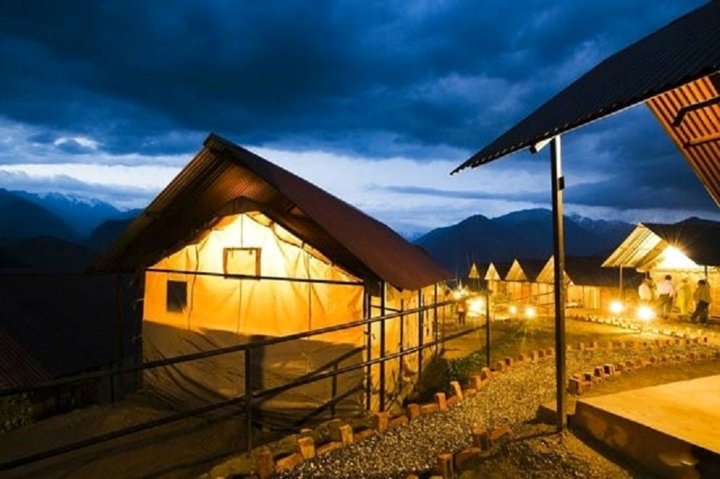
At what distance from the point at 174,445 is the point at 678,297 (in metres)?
23.9

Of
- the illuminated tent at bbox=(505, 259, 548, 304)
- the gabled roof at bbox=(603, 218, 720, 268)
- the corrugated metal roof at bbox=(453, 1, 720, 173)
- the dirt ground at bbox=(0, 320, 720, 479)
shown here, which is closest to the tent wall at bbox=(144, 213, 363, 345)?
the dirt ground at bbox=(0, 320, 720, 479)

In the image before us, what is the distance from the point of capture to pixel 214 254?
9.85 m

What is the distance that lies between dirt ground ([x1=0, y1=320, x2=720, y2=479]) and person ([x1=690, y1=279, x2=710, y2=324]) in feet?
39.7

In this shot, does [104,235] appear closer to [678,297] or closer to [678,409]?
[678,297]

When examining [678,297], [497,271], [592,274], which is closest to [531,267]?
[497,271]

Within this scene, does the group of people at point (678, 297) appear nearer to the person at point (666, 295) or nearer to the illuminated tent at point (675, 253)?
the person at point (666, 295)

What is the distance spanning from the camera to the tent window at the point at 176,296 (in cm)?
1024

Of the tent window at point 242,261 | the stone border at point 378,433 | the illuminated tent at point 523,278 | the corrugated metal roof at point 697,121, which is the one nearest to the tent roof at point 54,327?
the tent window at point 242,261

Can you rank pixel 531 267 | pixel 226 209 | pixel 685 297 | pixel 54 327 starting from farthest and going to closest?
pixel 531 267, pixel 685 297, pixel 54 327, pixel 226 209

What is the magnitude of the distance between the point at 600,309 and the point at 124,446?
30073 mm

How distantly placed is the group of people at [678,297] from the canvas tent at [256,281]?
48.3 ft

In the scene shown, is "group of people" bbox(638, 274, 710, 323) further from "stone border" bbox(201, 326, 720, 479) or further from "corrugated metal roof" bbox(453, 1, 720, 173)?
"corrugated metal roof" bbox(453, 1, 720, 173)

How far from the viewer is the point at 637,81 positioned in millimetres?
3877

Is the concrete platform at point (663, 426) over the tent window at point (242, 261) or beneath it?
beneath
